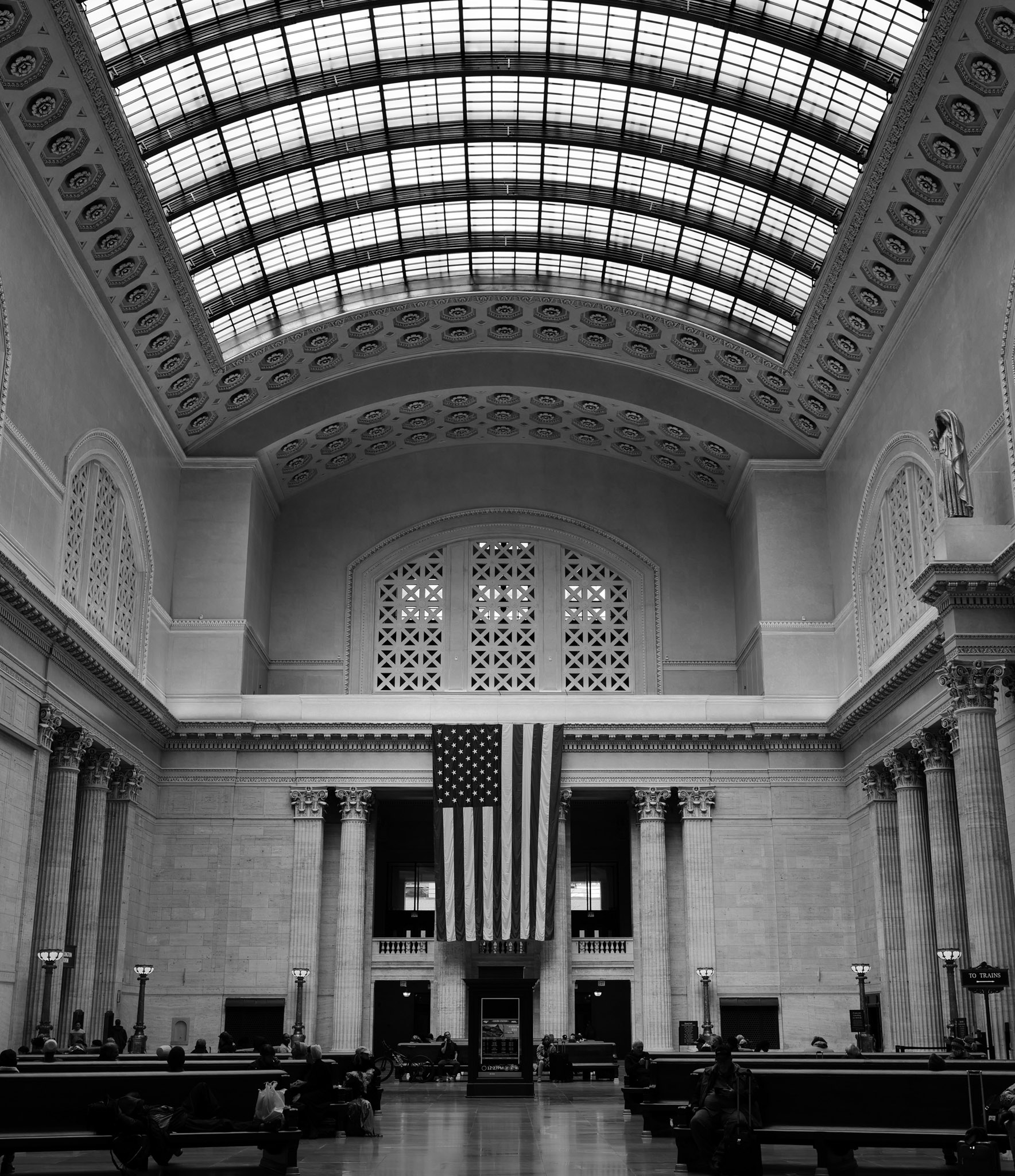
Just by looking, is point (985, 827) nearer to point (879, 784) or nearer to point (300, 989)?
point (879, 784)

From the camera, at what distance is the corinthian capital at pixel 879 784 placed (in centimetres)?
3453

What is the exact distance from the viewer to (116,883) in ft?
112

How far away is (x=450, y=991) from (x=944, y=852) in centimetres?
1451

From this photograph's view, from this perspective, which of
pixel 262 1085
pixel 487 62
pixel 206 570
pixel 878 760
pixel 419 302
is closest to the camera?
pixel 262 1085

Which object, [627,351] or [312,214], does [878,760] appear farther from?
[312,214]

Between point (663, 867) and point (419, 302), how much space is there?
16.7 meters

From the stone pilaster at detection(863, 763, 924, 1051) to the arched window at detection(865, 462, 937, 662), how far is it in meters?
3.36

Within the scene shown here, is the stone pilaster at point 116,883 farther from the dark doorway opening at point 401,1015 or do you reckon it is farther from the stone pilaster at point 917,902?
the stone pilaster at point 917,902

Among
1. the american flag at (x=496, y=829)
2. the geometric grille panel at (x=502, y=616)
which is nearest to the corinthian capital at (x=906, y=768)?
the american flag at (x=496, y=829)

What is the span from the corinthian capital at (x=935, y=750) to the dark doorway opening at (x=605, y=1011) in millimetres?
12895

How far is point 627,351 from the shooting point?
128 feet

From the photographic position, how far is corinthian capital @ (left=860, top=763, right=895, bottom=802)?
34.5 meters

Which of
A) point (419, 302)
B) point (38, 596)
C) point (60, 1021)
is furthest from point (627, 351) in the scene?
point (60, 1021)

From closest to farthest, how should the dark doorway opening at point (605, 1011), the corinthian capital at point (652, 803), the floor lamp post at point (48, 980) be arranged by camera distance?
1. the floor lamp post at point (48, 980)
2. the corinthian capital at point (652, 803)
3. the dark doorway opening at point (605, 1011)
